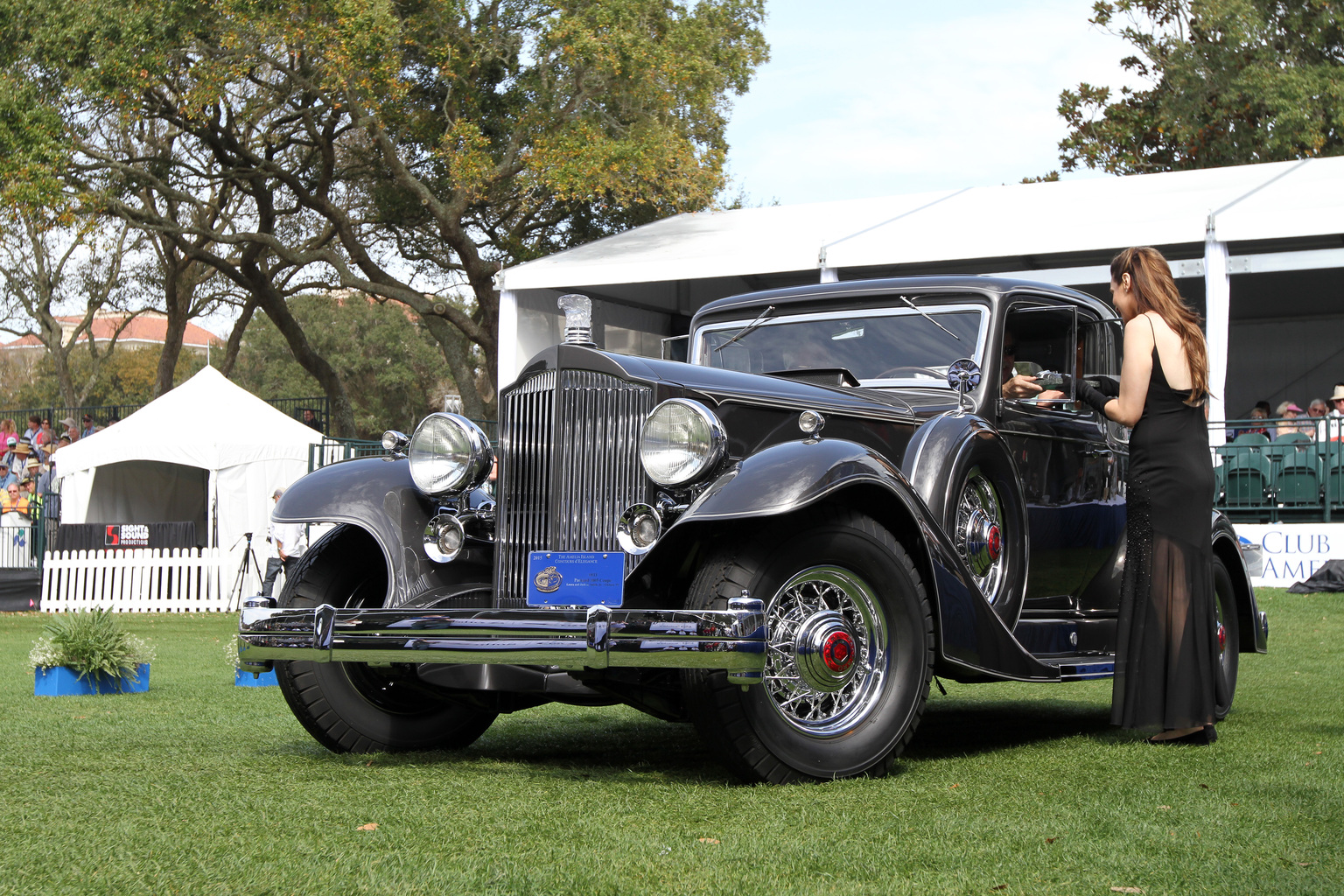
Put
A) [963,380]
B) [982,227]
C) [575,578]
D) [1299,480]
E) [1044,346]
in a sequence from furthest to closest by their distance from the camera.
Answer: [982,227] < [1299,480] < [1044,346] < [963,380] < [575,578]

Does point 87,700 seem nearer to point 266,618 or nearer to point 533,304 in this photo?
point 266,618

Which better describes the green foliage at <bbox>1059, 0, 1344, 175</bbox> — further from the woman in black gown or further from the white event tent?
the woman in black gown

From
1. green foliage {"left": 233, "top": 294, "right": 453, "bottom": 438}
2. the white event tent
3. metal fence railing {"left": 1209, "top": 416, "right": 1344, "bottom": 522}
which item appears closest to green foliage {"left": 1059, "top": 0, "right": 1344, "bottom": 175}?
the white event tent

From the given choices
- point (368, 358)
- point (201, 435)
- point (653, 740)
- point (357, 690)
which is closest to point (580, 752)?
point (653, 740)

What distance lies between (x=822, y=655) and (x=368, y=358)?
47.4m

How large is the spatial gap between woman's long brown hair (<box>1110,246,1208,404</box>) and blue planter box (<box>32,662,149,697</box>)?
5.96 m

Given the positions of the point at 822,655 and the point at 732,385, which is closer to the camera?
the point at 822,655

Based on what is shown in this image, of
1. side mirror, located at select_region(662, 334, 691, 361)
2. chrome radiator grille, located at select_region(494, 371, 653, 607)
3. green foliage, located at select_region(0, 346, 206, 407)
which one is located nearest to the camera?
chrome radiator grille, located at select_region(494, 371, 653, 607)

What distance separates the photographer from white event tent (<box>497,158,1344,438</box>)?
14.8 m

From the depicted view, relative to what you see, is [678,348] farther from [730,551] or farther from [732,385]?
[730,551]

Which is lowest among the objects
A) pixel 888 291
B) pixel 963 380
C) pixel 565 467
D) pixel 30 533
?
pixel 30 533

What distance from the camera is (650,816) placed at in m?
3.54

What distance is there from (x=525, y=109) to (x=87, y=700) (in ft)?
52.4

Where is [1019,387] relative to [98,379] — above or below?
below
